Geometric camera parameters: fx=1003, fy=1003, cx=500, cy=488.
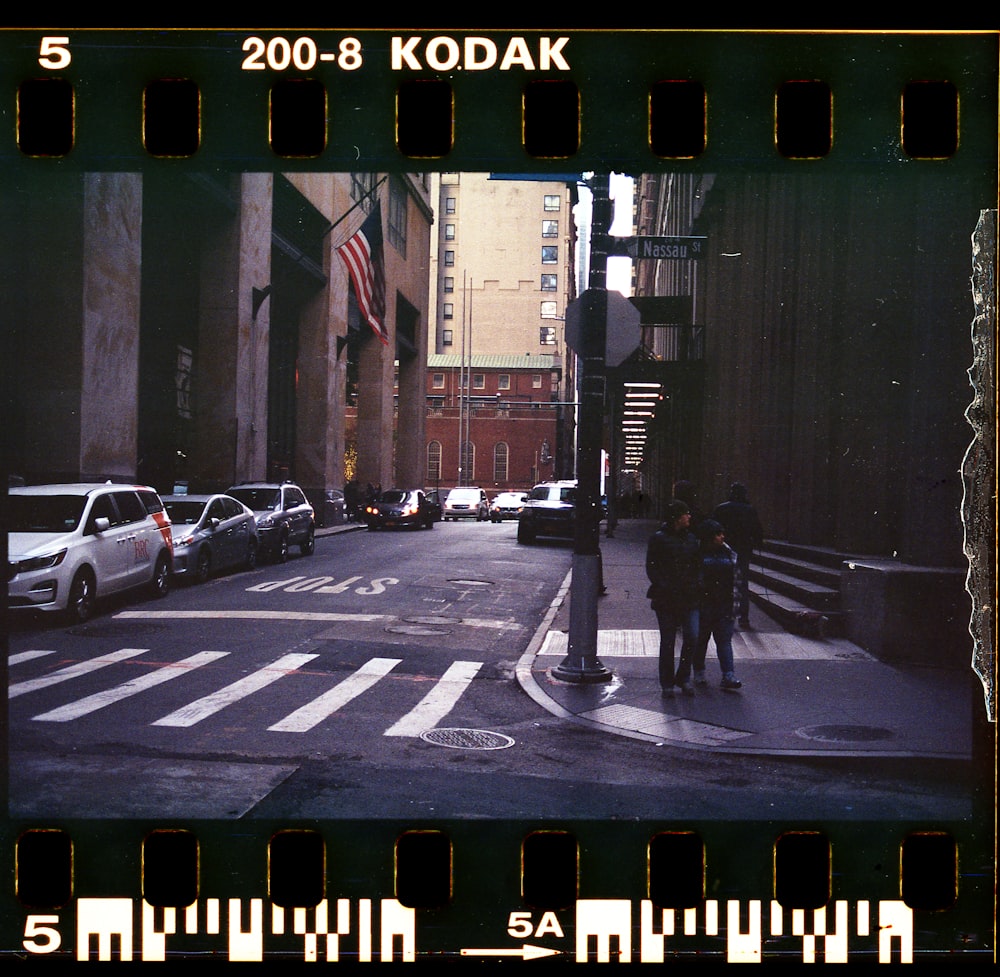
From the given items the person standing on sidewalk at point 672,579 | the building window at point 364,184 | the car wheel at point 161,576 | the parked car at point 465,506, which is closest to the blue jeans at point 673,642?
the person standing on sidewalk at point 672,579

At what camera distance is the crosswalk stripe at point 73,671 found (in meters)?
8.74

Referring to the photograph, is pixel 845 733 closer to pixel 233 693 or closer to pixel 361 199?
pixel 233 693

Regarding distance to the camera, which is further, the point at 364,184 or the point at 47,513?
the point at 364,184

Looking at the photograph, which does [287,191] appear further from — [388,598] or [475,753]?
[475,753]

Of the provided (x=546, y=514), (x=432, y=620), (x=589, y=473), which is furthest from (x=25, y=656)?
(x=546, y=514)

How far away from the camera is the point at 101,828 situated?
138 inches

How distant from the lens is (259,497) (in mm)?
20797

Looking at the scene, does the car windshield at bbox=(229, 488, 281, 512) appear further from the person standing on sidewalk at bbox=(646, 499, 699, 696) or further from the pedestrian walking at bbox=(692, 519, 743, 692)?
the pedestrian walking at bbox=(692, 519, 743, 692)

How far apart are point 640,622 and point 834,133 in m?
10.5

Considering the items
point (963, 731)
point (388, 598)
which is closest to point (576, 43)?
point (963, 731)

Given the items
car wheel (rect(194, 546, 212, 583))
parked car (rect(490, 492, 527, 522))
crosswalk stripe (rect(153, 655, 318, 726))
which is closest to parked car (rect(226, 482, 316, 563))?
car wheel (rect(194, 546, 212, 583))

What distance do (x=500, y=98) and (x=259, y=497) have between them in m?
18.0

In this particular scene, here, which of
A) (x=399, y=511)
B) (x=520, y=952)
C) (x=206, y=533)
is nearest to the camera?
(x=520, y=952)

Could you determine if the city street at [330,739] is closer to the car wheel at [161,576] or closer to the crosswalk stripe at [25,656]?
the crosswalk stripe at [25,656]
